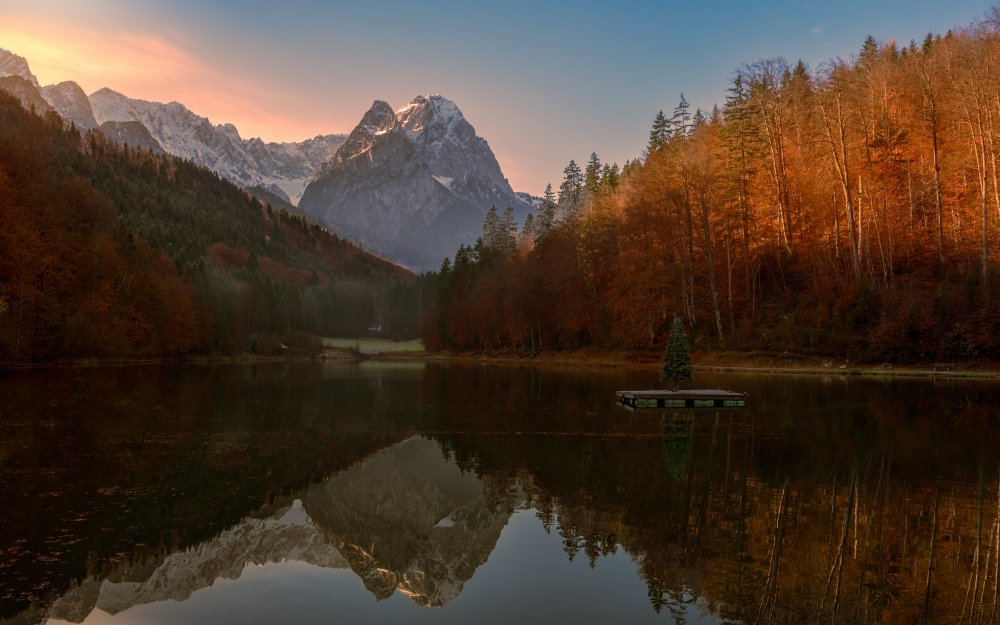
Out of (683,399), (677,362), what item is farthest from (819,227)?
(683,399)

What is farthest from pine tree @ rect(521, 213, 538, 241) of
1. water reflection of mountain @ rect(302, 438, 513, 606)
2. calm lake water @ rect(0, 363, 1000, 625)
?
water reflection of mountain @ rect(302, 438, 513, 606)

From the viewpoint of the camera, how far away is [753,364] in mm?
55594

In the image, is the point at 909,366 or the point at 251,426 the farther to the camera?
the point at 909,366

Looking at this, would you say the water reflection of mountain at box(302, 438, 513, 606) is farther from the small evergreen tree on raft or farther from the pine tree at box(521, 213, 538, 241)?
the pine tree at box(521, 213, 538, 241)

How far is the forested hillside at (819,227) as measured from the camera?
4716cm

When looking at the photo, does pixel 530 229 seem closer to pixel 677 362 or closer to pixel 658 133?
pixel 658 133

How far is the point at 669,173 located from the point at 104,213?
69101mm

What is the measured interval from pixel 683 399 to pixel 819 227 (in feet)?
112

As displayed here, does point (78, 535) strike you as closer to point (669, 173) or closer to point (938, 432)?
point (938, 432)

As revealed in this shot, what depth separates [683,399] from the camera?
109 ft

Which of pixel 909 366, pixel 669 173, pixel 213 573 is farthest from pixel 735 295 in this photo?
pixel 213 573

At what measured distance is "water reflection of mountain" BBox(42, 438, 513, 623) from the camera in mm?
10375

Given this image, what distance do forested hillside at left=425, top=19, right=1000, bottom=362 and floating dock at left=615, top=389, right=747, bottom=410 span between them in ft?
74.3

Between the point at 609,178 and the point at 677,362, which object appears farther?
the point at 609,178
